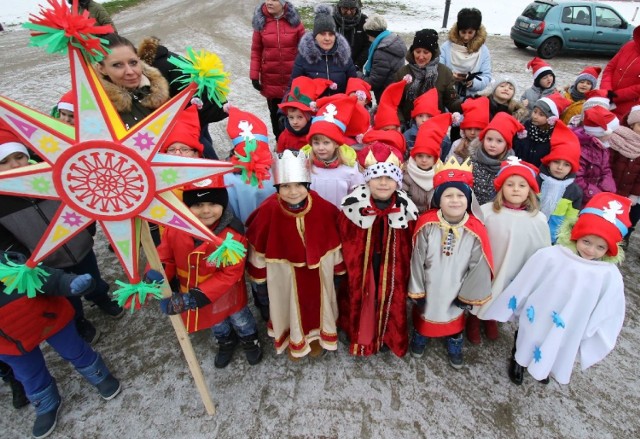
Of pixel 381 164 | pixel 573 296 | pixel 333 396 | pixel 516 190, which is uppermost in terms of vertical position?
pixel 381 164

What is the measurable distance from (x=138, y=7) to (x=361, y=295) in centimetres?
1959

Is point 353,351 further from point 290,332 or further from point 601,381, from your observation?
point 601,381

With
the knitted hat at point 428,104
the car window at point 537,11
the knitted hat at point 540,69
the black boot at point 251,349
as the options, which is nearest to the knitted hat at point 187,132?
the black boot at point 251,349

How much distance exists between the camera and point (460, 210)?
2342 mm

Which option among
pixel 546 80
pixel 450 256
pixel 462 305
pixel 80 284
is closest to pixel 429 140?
pixel 450 256

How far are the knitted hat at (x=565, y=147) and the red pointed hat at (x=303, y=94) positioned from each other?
2039 millimetres

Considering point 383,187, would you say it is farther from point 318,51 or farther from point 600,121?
point 600,121

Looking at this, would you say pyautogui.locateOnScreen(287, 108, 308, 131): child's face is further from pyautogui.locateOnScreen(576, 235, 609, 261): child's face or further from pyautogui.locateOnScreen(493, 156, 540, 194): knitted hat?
pyautogui.locateOnScreen(576, 235, 609, 261): child's face

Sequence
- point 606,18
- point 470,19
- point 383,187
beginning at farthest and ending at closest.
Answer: point 606,18 < point 470,19 < point 383,187

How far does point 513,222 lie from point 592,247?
1.60ft

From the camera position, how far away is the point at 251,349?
287 cm

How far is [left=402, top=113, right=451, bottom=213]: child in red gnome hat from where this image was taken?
2965 millimetres

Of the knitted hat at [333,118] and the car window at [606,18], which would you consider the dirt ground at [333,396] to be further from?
the car window at [606,18]

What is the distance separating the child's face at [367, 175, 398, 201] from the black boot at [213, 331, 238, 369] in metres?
1.61
